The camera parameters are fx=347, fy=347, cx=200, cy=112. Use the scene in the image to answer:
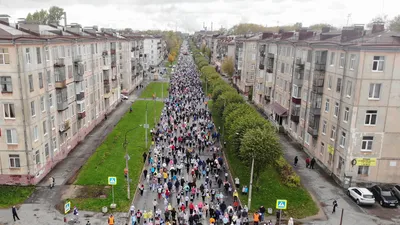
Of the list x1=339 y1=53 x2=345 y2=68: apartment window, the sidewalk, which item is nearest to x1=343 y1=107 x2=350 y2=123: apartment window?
x1=339 y1=53 x2=345 y2=68: apartment window

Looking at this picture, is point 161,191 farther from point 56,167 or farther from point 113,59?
point 113,59

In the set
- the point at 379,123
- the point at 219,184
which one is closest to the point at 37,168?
the point at 219,184

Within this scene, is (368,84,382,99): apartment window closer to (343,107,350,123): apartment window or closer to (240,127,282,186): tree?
(343,107,350,123): apartment window

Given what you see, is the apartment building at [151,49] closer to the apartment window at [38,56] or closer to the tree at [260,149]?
the apartment window at [38,56]

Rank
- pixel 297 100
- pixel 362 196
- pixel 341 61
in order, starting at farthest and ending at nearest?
pixel 297 100 → pixel 341 61 → pixel 362 196

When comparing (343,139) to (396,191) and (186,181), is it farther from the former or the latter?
(186,181)

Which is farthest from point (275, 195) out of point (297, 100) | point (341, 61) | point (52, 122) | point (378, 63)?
point (52, 122)
